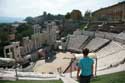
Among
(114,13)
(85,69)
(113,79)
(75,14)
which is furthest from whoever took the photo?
(75,14)

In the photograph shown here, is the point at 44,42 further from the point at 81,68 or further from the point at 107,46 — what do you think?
the point at 81,68

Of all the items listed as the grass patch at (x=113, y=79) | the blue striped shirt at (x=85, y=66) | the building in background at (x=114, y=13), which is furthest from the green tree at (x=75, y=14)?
the blue striped shirt at (x=85, y=66)

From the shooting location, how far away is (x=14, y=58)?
4166 centimetres

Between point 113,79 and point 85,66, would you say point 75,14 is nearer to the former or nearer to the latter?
point 113,79

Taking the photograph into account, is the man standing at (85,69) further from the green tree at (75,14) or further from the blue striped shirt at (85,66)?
the green tree at (75,14)

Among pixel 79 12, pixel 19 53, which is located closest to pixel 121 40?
pixel 19 53

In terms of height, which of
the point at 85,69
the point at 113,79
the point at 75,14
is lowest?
the point at 113,79

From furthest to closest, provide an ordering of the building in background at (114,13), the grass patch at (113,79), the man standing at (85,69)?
the building in background at (114,13), the grass patch at (113,79), the man standing at (85,69)

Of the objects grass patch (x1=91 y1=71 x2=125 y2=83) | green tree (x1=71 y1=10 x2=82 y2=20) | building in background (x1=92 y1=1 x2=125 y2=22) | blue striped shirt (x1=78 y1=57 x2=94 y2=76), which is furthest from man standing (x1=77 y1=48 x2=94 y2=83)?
green tree (x1=71 y1=10 x2=82 y2=20)

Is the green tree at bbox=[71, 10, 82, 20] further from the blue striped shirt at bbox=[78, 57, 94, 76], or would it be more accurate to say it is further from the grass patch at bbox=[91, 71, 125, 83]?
the blue striped shirt at bbox=[78, 57, 94, 76]

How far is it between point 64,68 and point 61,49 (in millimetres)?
18185

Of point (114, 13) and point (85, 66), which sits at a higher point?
point (114, 13)

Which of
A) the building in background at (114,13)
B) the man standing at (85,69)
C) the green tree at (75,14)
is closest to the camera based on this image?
the man standing at (85,69)

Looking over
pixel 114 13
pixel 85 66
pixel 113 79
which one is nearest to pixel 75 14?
pixel 114 13
